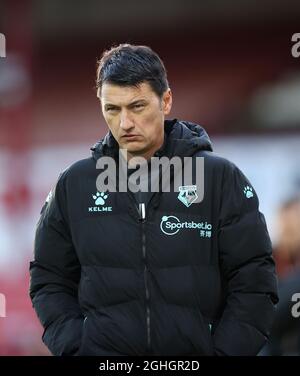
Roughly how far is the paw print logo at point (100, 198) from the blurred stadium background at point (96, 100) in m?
3.83

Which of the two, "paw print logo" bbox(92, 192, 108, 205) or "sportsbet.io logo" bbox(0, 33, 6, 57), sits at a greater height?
"sportsbet.io logo" bbox(0, 33, 6, 57)

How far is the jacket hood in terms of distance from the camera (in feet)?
8.15

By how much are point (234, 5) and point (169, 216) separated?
543 cm

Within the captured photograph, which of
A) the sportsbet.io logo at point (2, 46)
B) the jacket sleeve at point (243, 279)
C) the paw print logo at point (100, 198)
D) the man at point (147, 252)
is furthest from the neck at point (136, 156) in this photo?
the sportsbet.io logo at point (2, 46)

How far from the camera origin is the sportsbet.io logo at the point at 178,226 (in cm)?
239

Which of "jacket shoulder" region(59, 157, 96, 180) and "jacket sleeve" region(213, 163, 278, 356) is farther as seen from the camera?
"jacket shoulder" region(59, 157, 96, 180)

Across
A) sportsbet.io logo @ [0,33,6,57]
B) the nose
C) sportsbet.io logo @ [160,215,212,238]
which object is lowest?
sportsbet.io logo @ [160,215,212,238]

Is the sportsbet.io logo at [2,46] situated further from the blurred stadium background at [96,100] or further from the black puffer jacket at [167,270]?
the black puffer jacket at [167,270]

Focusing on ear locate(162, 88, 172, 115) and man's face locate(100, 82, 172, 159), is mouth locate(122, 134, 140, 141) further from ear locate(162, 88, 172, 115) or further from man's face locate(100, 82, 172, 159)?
ear locate(162, 88, 172, 115)

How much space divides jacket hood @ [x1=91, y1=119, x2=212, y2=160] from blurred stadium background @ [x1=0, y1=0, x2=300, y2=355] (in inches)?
146

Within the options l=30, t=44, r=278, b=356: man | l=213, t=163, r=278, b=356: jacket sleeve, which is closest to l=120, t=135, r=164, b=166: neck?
l=30, t=44, r=278, b=356: man

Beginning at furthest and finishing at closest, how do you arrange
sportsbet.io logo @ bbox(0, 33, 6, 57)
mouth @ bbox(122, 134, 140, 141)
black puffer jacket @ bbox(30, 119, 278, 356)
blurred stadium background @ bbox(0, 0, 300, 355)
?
blurred stadium background @ bbox(0, 0, 300, 355) < sportsbet.io logo @ bbox(0, 33, 6, 57) < mouth @ bbox(122, 134, 140, 141) < black puffer jacket @ bbox(30, 119, 278, 356)

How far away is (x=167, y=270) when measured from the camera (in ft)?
7.75
